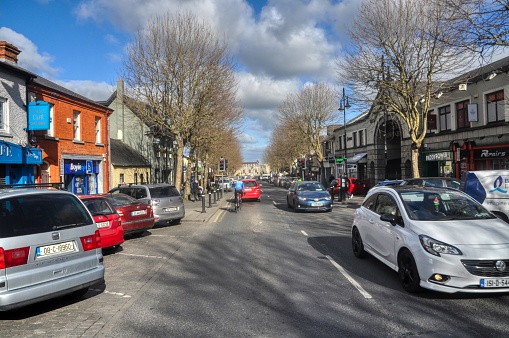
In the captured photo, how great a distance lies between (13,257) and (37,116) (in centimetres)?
1347

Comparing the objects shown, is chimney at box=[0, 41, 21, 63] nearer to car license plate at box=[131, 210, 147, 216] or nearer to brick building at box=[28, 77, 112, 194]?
brick building at box=[28, 77, 112, 194]

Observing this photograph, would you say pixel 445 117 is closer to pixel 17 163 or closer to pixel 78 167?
pixel 78 167

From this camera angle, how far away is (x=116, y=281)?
22.3ft

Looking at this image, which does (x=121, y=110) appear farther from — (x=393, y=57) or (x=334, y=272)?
(x=334, y=272)

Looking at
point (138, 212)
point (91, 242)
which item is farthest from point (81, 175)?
point (91, 242)

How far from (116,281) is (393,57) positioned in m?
17.2

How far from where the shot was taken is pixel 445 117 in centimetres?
2708

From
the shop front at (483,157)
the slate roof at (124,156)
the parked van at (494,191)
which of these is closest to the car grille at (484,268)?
the parked van at (494,191)

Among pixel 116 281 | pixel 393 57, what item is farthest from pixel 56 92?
pixel 393 57

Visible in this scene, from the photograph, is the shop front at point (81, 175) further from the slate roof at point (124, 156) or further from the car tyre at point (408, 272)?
the car tyre at point (408, 272)

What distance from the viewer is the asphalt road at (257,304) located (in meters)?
4.38

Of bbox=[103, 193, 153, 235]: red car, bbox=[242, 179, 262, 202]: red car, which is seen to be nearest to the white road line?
bbox=[103, 193, 153, 235]: red car

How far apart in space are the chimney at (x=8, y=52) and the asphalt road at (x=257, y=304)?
12.7m

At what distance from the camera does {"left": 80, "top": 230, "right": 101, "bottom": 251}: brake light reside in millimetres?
5539
